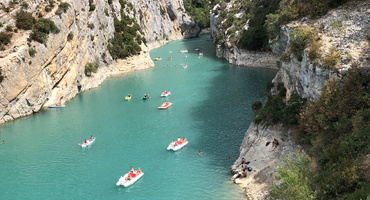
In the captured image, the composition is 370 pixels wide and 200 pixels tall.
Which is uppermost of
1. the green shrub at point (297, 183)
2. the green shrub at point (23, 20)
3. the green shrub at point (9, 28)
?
the green shrub at point (23, 20)

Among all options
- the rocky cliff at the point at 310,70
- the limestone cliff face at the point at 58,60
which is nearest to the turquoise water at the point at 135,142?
the rocky cliff at the point at 310,70

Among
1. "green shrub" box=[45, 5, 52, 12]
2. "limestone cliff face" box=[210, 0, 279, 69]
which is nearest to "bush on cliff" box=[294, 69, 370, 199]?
"limestone cliff face" box=[210, 0, 279, 69]

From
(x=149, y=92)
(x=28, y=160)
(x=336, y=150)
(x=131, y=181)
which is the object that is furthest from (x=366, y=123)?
(x=149, y=92)

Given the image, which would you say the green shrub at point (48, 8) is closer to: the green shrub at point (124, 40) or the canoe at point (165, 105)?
the green shrub at point (124, 40)

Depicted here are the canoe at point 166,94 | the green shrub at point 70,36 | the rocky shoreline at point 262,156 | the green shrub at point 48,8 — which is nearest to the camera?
the rocky shoreline at point 262,156

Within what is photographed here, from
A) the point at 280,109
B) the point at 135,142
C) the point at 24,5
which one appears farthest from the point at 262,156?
the point at 24,5

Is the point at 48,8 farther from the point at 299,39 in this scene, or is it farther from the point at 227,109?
the point at 299,39
